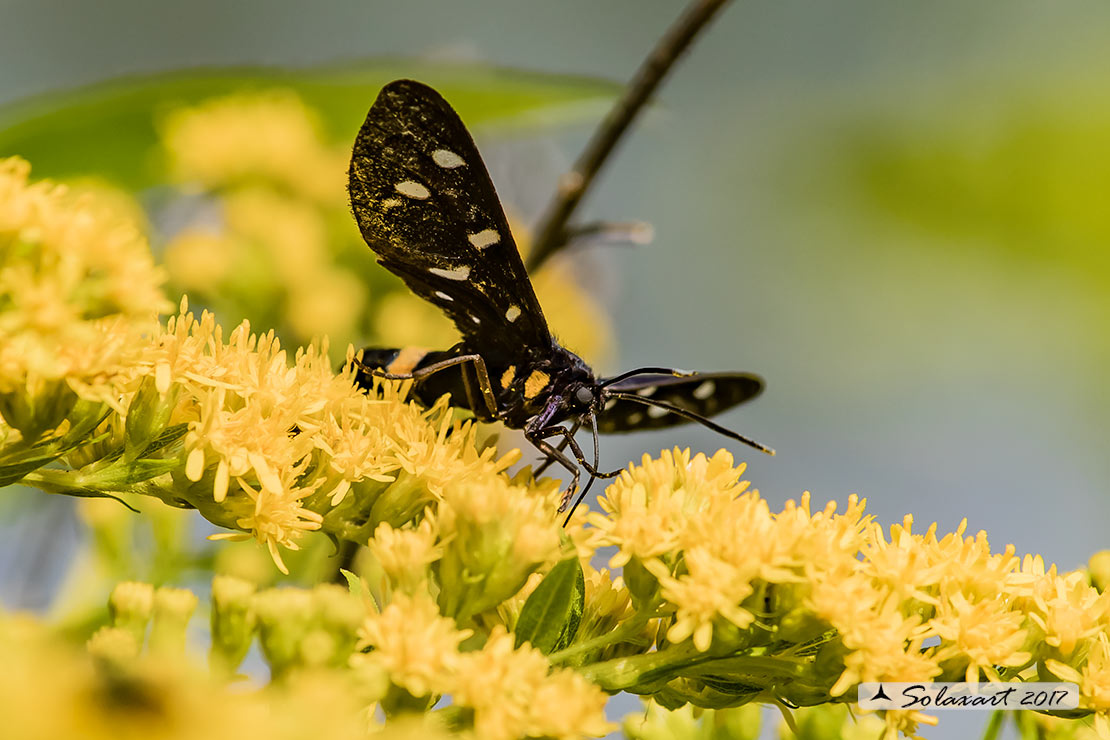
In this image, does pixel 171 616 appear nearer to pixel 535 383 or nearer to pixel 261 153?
pixel 535 383

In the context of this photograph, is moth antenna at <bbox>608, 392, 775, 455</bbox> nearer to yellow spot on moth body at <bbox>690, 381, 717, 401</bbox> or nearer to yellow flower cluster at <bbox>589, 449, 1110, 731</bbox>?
yellow spot on moth body at <bbox>690, 381, 717, 401</bbox>

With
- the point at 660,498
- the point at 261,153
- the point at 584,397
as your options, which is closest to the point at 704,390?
the point at 584,397

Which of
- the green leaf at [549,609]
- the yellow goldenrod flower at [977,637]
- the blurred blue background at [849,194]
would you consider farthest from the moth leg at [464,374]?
the blurred blue background at [849,194]

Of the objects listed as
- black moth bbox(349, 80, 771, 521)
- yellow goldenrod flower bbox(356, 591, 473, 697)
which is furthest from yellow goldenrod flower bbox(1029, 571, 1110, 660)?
yellow goldenrod flower bbox(356, 591, 473, 697)

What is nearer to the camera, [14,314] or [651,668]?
[14,314]

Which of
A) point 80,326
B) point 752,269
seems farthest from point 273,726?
point 752,269

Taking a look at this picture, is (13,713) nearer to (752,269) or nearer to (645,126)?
(645,126)
